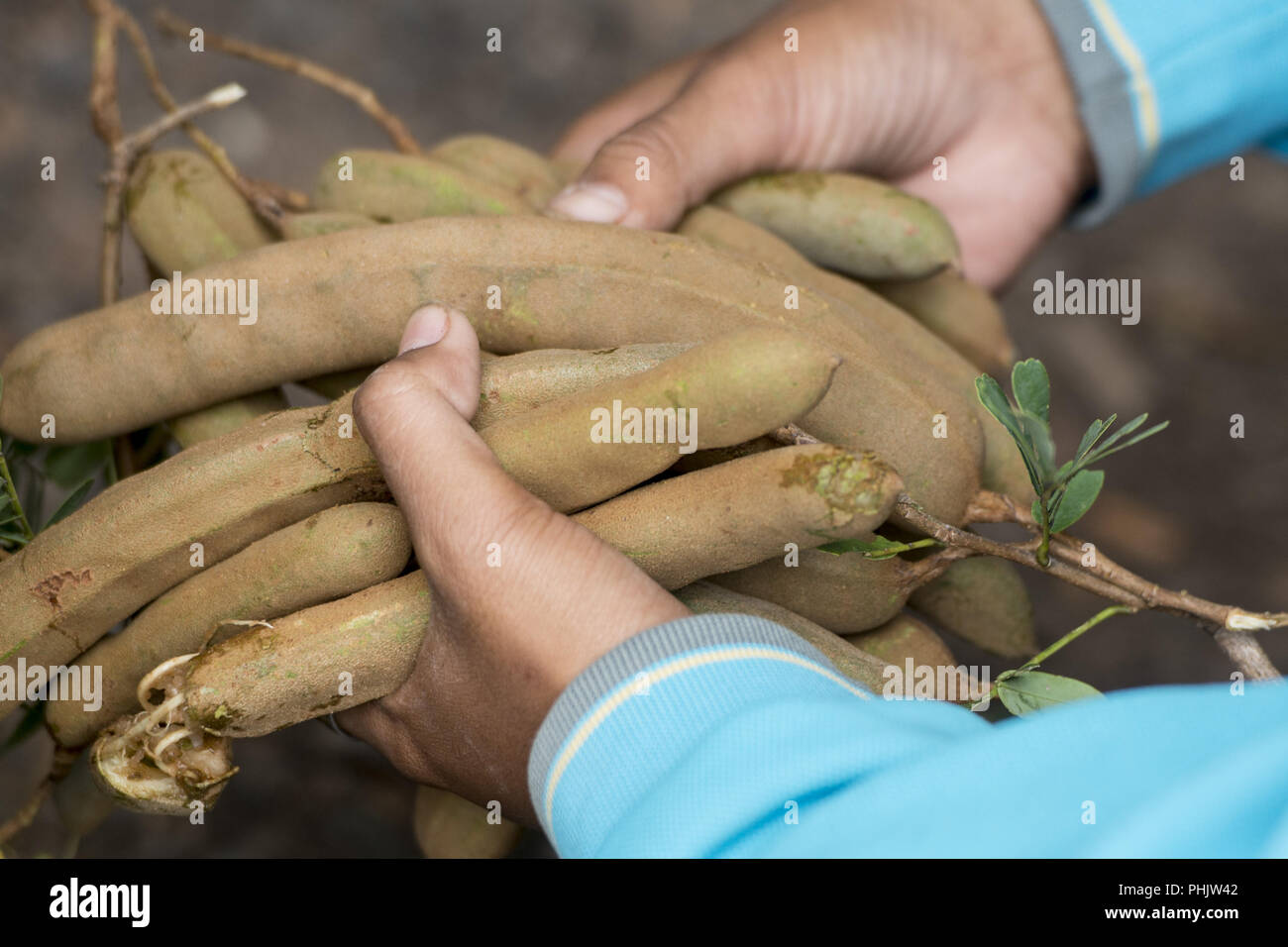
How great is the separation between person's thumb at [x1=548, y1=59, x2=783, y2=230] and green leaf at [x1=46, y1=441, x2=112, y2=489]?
0.59 metres

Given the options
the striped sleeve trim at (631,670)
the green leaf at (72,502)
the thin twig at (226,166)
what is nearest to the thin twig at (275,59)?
the thin twig at (226,166)

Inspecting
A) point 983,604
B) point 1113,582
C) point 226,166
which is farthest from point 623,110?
point 1113,582

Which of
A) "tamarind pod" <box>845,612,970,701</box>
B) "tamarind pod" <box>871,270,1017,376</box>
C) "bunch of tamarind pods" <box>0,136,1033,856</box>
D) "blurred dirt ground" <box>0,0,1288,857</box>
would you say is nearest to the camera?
"bunch of tamarind pods" <box>0,136,1033,856</box>

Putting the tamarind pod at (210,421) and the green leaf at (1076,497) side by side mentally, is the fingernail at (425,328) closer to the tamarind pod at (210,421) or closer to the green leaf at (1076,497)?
the tamarind pod at (210,421)

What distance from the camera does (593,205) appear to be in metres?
1.22

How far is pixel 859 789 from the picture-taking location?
685 mm

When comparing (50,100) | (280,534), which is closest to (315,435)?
(280,534)

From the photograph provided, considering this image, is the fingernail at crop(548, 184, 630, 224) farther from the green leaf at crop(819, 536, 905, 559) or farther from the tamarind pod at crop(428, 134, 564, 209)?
the green leaf at crop(819, 536, 905, 559)

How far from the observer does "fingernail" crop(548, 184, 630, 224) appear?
121 centimetres

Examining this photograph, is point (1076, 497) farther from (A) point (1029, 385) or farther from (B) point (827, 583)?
(B) point (827, 583)

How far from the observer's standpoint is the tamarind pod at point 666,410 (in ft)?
2.87

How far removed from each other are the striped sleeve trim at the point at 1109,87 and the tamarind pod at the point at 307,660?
1.35 meters

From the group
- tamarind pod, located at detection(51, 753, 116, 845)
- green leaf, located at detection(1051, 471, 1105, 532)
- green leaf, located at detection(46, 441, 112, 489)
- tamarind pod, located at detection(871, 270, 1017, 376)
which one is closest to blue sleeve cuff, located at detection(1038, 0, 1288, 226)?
tamarind pod, located at detection(871, 270, 1017, 376)

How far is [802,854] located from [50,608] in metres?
0.73
